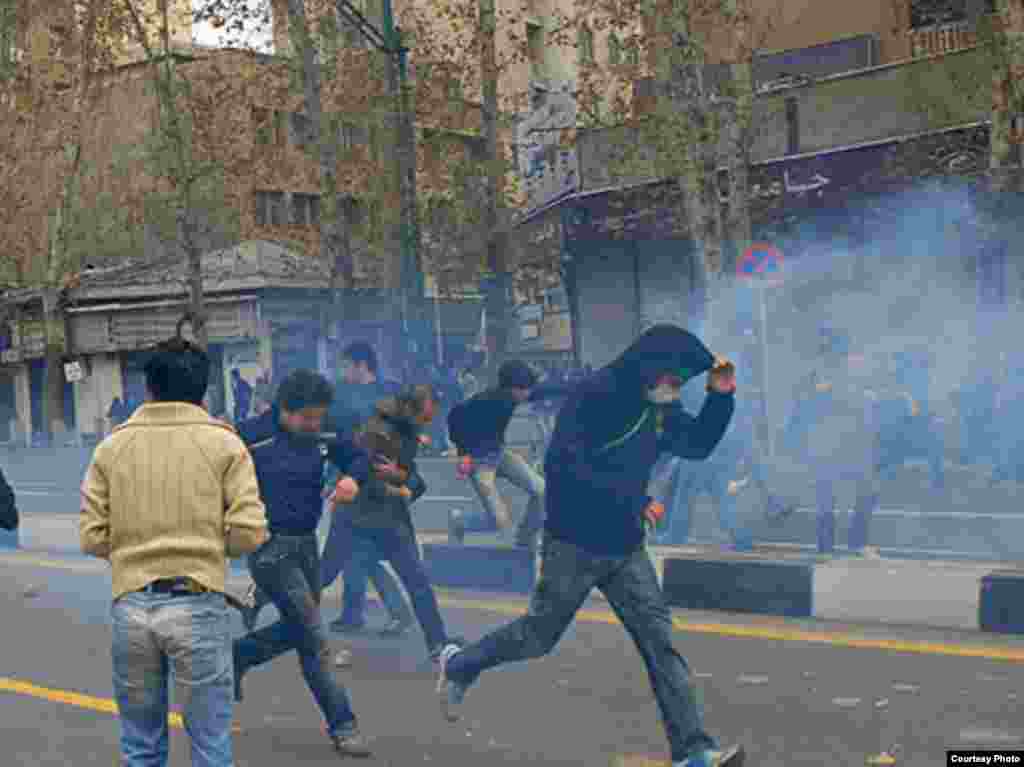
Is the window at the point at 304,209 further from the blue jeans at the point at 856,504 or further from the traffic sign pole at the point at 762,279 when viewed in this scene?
the blue jeans at the point at 856,504

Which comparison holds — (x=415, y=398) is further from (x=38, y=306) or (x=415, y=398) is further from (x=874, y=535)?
(x=38, y=306)

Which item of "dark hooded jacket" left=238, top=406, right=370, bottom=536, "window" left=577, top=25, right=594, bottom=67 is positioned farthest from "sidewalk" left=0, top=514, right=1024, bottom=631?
"window" left=577, top=25, right=594, bottom=67

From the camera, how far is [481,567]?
877 cm

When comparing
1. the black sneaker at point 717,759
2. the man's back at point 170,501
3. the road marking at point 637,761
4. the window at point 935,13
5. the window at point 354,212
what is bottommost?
the road marking at point 637,761

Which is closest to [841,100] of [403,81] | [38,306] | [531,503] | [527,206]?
[403,81]

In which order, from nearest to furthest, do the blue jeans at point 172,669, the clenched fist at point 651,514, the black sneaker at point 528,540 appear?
the blue jeans at point 172,669 → the clenched fist at point 651,514 → the black sneaker at point 528,540

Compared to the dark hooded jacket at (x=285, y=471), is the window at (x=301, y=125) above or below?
above

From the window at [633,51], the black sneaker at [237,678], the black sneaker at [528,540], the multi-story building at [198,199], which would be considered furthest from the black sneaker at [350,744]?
the multi-story building at [198,199]

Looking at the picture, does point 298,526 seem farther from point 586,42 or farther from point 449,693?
point 586,42

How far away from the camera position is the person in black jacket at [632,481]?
4699 mm

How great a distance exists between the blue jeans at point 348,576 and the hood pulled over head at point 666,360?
108 inches

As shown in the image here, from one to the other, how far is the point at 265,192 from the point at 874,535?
26.9 metres

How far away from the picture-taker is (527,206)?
2941cm

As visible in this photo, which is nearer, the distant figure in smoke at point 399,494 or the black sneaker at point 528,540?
the distant figure in smoke at point 399,494
